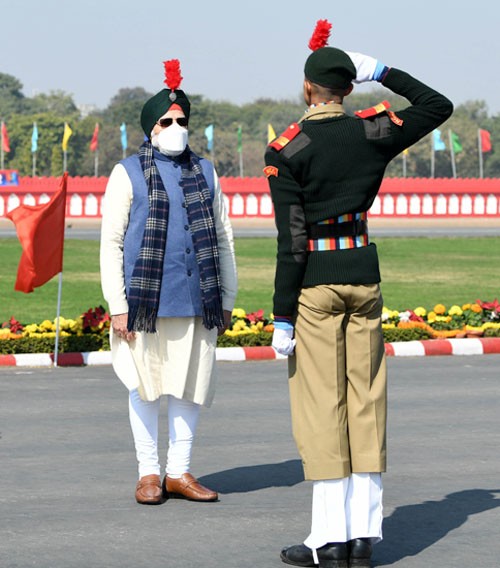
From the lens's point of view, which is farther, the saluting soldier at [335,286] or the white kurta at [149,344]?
the white kurta at [149,344]

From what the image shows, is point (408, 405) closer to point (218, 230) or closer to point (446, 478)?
point (446, 478)

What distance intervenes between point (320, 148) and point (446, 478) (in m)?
→ 2.69

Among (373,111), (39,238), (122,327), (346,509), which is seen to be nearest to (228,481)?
(122,327)

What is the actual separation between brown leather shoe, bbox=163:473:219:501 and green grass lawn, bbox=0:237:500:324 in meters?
9.25

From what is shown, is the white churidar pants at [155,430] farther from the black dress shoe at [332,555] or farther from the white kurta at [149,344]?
the black dress shoe at [332,555]

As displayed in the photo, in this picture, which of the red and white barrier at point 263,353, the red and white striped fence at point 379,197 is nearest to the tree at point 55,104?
the red and white striped fence at point 379,197

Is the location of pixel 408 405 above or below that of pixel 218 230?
below

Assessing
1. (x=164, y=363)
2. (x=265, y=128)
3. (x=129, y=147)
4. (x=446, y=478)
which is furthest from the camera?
(x=265, y=128)

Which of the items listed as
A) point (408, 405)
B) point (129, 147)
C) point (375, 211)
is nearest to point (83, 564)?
point (408, 405)

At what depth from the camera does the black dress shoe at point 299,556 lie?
560 centimetres

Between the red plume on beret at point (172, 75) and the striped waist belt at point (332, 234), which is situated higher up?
the red plume on beret at point (172, 75)

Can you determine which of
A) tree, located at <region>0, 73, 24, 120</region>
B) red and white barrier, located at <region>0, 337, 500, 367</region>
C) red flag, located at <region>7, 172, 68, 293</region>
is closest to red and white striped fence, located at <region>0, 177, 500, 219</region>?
red and white barrier, located at <region>0, 337, 500, 367</region>

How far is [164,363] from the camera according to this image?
6.71 metres

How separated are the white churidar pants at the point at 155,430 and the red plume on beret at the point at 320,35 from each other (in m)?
2.10
